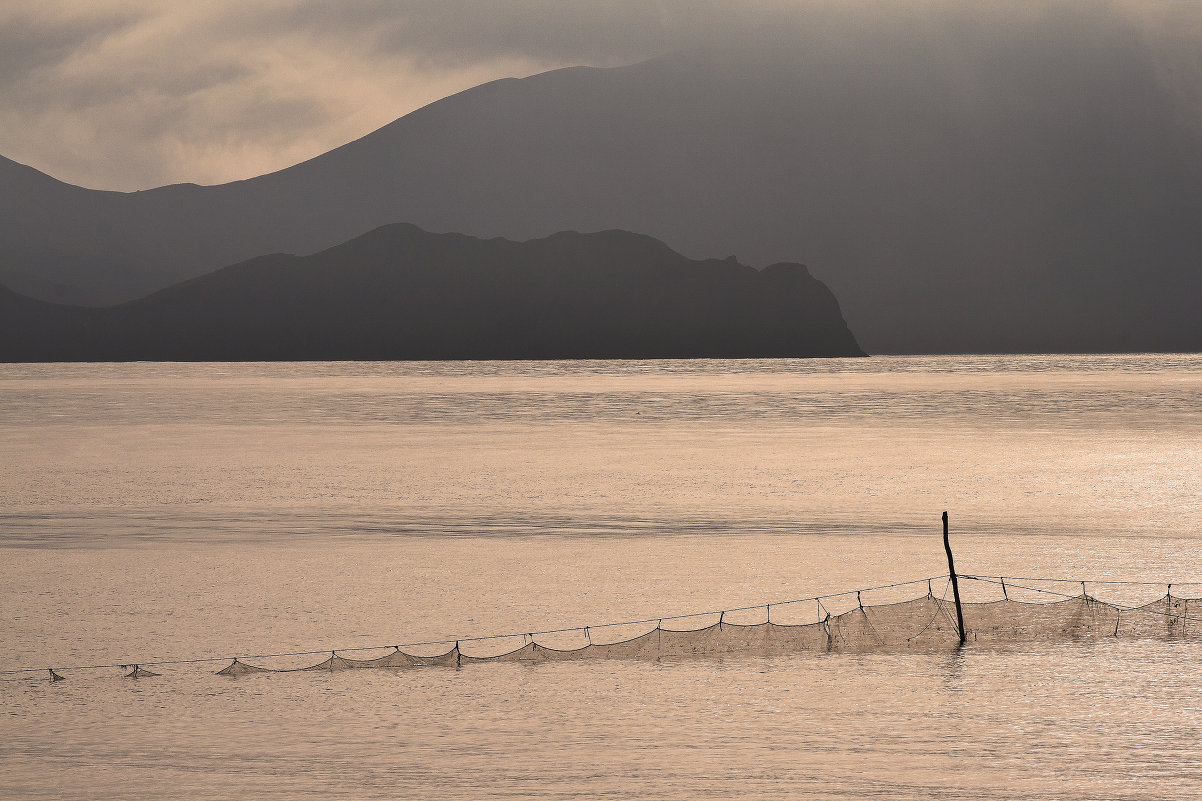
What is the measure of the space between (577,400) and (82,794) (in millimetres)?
139792

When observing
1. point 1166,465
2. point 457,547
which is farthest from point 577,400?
point 457,547

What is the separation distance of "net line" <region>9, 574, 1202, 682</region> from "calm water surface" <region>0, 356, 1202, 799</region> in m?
0.67

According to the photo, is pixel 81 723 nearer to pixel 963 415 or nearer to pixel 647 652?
pixel 647 652

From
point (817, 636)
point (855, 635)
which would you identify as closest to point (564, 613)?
point (817, 636)

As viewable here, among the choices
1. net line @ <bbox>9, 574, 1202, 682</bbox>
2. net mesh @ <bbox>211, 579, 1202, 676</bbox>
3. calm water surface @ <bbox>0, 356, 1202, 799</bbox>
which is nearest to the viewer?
calm water surface @ <bbox>0, 356, 1202, 799</bbox>

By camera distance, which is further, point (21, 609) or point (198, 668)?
point (21, 609)

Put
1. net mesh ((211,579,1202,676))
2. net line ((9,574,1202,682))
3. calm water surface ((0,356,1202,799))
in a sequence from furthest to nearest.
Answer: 1. net mesh ((211,579,1202,676))
2. net line ((9,574,1202,682))
3. calm water surface ((0,356,1202,799))

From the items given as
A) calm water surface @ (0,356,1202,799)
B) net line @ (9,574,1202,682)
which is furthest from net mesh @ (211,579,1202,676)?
calm water surface @ (0,356,1202,799)

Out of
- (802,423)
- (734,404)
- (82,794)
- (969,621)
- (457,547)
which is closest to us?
(82,794)

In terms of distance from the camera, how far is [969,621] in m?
26.8

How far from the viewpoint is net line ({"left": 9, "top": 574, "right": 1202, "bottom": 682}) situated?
2466 centimetres

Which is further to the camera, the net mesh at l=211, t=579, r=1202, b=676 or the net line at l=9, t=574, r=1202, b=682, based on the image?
the net mesh at l=211, t=579, r=1202, b=676

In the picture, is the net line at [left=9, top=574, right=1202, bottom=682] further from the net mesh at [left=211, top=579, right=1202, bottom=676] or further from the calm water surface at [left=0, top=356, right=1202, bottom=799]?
the calm water surface at [left=0, top=356, right=1202, bottom=799]

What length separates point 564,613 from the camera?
2934 cm
